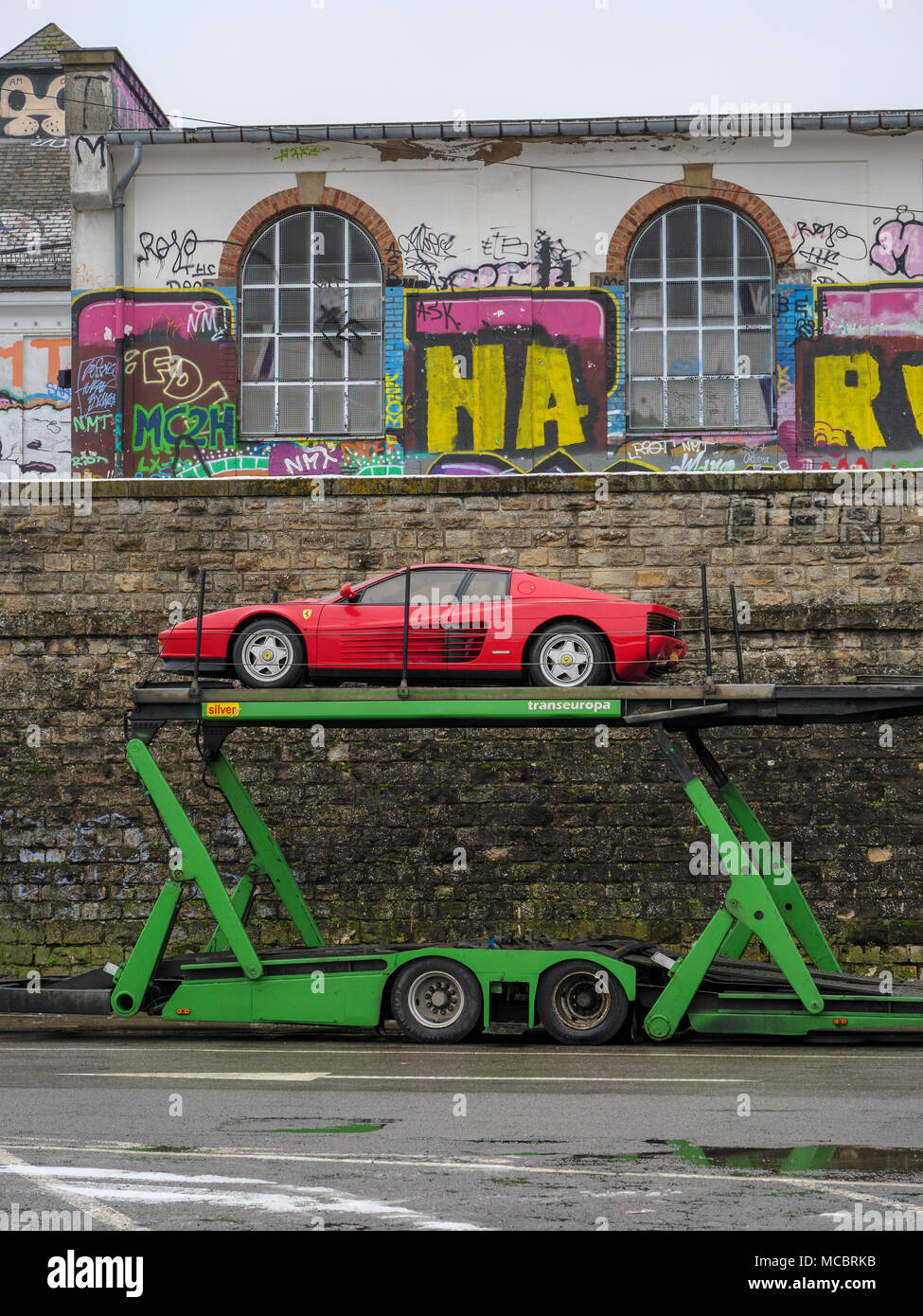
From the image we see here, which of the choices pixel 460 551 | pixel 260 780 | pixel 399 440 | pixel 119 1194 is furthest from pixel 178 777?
pixel 119 1194

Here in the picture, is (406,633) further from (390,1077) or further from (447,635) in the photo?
(390,1077)

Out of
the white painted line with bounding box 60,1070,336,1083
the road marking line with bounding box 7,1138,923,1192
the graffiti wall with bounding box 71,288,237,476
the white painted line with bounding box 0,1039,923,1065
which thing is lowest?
the white painted line with bounding box 0,1039,923,1065

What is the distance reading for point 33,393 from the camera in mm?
30734

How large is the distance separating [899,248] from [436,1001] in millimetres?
14016

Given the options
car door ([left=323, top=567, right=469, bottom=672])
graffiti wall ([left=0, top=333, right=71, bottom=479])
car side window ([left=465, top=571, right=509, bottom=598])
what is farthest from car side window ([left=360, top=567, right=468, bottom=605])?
graffiti wall ([left=0, top=333, right=71, bottom=479])

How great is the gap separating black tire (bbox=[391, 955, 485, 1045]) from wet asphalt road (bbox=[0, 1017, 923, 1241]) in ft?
0.56

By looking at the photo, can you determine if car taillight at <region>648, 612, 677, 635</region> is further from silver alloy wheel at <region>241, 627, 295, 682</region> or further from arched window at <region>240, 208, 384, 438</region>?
arched window at <region>240, 208, 384, 438</region>

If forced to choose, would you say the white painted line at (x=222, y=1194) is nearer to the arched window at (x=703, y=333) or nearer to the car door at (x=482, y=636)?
the car door at (x=482, y=636)

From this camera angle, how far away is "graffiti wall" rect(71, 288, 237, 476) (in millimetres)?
22141

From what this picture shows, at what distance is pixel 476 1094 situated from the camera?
31.0 feet

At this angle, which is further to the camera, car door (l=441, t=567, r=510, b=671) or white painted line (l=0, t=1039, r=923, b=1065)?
car door (l=441, t=567, r=510, b=671)

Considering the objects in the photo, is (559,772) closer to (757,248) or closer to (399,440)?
(399,440)

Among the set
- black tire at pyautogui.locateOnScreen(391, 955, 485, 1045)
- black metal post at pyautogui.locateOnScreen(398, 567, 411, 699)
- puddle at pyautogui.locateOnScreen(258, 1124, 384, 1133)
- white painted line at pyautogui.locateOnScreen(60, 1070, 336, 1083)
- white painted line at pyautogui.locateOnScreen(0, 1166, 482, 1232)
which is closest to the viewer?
white painted line at pyautogui.locateOnScreen(0, 1166, 482, 1232)

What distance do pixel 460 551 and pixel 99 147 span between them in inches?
349
